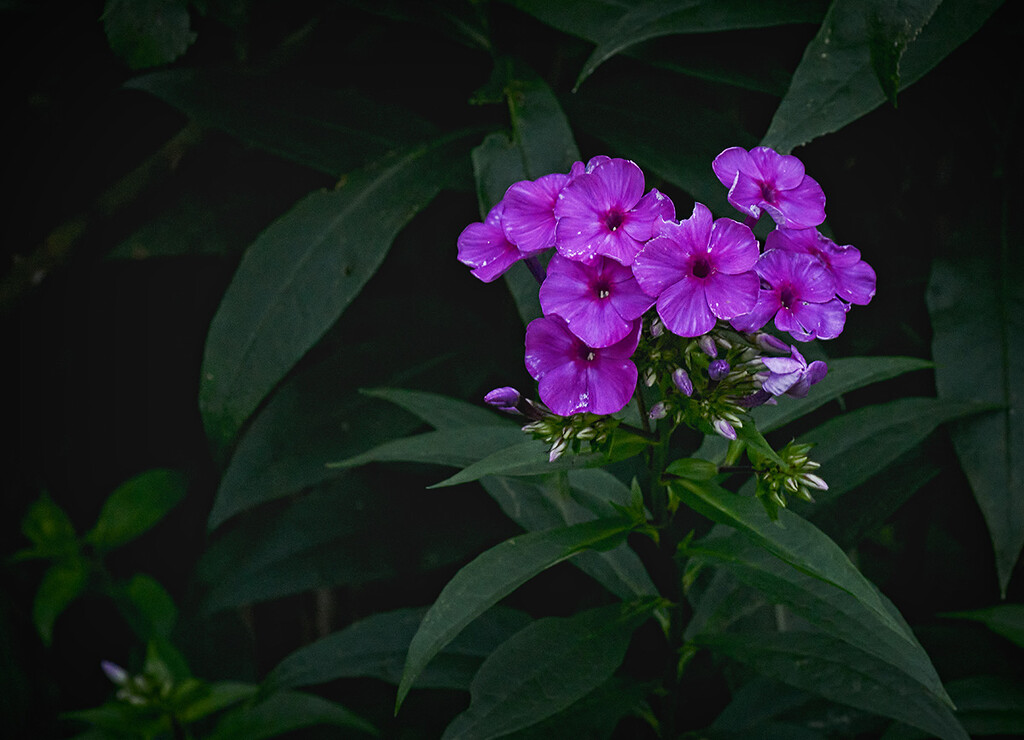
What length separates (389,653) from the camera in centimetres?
128

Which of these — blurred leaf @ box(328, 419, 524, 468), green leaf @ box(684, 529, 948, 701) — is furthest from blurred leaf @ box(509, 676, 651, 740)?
blurred leaf @ box(328, 419, 524, 468)

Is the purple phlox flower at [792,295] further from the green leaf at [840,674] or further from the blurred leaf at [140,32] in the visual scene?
the blurred leaf at [140,32]

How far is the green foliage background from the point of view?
111 centimetres

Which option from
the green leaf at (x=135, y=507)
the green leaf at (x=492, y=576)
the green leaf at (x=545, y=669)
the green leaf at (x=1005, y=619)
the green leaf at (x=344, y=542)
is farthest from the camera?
the green leaf at (x=135, y=507)

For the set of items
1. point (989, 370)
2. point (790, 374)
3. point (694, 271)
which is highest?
point (694, 271)

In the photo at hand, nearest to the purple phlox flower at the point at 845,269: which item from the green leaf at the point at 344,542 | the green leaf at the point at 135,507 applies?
the green leaf at the point at 344,542

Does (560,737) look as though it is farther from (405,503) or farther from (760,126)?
(760,126)

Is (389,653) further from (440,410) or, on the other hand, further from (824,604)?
(824,604)

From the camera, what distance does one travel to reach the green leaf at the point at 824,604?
0.89 meters

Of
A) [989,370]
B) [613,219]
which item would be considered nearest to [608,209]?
[613,219]

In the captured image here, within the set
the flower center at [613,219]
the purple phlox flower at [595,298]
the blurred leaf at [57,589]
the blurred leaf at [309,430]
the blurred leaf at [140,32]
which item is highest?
the blurred leaf at [140,32]

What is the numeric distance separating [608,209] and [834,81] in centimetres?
48

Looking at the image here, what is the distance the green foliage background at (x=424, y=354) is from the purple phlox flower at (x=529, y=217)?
243 millimetres

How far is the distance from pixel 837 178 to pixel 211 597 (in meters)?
1.31
